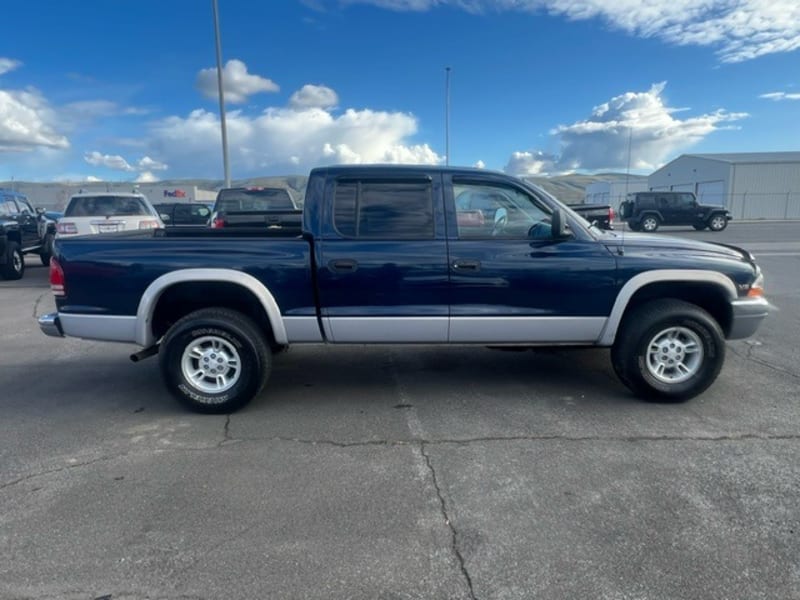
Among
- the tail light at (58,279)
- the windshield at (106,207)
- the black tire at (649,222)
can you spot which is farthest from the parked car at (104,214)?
the black tire at (649,222)

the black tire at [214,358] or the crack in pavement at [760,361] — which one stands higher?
the black tire at [214,358]

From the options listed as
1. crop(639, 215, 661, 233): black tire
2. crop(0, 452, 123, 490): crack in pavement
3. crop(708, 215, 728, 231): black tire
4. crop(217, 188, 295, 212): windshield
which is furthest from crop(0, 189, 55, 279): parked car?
crop(708, 215, 728, 231): black tire

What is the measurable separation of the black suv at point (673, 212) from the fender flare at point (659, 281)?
2213 cm

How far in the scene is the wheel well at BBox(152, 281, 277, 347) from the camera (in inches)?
161

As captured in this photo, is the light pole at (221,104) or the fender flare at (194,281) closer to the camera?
the fender flare at (194,281)

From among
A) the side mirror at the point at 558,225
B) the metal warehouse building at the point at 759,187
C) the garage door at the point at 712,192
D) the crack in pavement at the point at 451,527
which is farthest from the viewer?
the garage door at the point at 712,192

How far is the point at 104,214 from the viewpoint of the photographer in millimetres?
10484

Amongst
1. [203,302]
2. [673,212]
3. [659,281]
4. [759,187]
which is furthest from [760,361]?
[759,187]

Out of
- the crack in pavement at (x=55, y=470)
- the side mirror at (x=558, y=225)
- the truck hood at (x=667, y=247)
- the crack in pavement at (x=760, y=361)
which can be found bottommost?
the crack in pavement at (x=55, y=470)

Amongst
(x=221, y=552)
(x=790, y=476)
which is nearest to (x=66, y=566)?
(x=221, y=552)

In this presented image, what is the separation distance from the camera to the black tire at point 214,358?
402 cm

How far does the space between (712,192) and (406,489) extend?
49861 mm

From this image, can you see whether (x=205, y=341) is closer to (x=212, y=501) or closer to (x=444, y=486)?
(x=212, y=501)

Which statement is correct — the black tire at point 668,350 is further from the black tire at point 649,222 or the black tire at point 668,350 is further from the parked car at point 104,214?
the black tire at point 649,222
